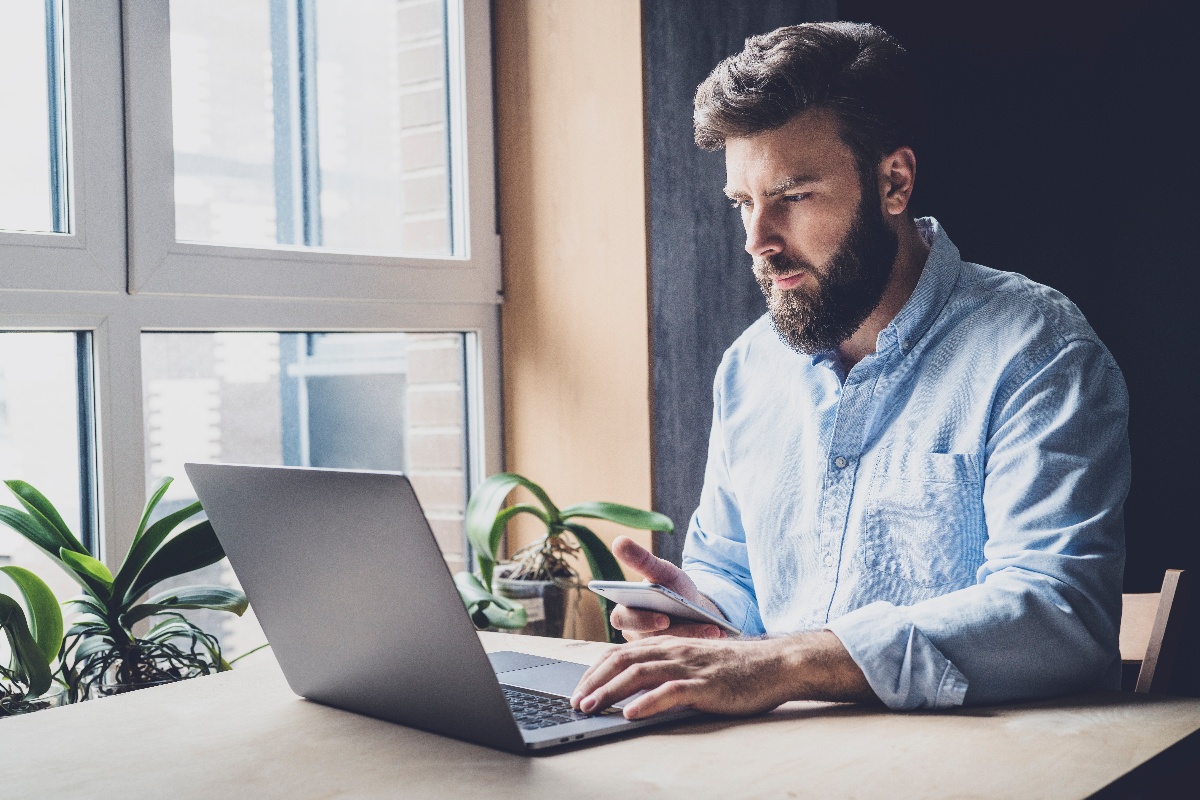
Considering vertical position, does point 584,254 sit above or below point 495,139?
below

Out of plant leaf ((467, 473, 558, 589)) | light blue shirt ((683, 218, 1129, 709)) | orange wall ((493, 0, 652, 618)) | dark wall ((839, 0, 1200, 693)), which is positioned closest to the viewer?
light blue shirt ((683, 218, 1129, 709))

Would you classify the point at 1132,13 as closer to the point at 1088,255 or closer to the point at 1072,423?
the point at 1088,255

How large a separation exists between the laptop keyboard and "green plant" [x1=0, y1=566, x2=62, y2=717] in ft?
2.72


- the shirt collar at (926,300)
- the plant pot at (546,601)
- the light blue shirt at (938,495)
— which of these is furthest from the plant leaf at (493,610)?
the shirt collar at (926,300)

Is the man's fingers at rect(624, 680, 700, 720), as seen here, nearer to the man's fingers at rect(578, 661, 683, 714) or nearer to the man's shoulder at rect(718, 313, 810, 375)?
the man's fingers at rect(578, 661, 683, 714)

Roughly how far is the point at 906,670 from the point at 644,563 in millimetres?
395

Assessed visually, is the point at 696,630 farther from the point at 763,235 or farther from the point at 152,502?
the point at 152,502

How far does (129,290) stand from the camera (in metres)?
2.16

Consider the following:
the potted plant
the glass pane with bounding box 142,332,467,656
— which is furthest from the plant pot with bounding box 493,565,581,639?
the glass pane with bounding box 142,332,467,656

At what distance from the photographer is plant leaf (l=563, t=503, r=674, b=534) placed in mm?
2430

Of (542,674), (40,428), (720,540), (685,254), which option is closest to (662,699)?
(542,674)

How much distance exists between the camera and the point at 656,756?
Answer: 3.43 ft

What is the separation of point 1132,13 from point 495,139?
141 centimetres

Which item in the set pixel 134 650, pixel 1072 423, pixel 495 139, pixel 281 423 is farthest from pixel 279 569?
pixel 495 139
